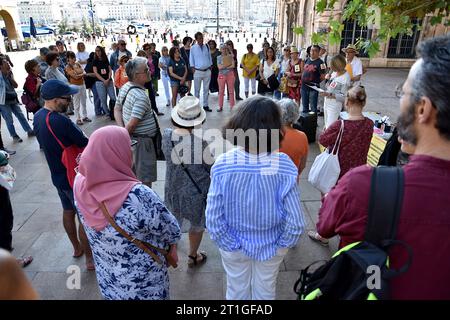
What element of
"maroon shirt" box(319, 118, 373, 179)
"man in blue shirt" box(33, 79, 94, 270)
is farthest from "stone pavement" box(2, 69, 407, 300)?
"maroon shirt" box(319, 118, 373, 179)

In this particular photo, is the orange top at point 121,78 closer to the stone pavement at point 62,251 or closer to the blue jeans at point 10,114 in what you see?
the blue jeans at point 10,114

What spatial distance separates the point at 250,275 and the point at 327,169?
1.53 metres

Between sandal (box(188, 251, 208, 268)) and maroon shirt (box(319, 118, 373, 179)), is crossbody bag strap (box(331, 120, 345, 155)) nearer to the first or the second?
maroon shirt (box(319, 118, 373, 179))

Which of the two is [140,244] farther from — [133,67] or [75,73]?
[75,73]

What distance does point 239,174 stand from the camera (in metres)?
1.96

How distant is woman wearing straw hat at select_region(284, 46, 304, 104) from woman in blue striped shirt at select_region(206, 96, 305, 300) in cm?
613

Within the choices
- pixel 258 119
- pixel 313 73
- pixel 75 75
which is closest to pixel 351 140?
pixel 258 119

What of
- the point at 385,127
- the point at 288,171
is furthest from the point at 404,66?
the point at 288,171

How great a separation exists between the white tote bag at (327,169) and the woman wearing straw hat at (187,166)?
1226 millimetres

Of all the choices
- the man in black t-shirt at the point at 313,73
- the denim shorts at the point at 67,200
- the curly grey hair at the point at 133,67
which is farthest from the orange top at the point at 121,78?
the denim shorts at the point at 67,200

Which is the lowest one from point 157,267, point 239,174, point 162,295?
point 162,295

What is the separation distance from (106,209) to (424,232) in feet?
5.41

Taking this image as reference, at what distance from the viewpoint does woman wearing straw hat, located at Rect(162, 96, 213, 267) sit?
9.16 feet
